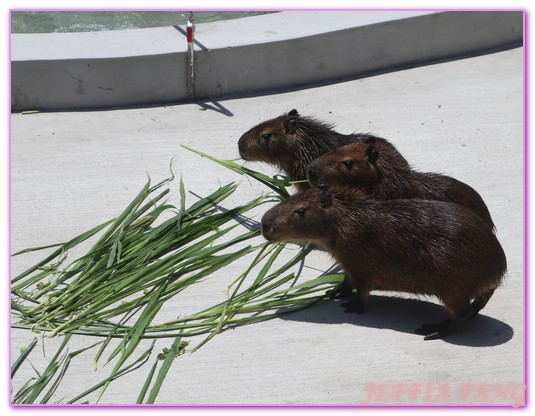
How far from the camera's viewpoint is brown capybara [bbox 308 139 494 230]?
14.5 ft

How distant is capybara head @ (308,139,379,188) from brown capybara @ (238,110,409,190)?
287 millimetres

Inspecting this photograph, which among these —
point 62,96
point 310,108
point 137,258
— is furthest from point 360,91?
point 137,258

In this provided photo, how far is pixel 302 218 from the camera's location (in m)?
4.38

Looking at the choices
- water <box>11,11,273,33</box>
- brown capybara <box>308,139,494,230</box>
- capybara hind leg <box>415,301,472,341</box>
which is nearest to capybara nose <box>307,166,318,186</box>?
brown capybara <box>308,139,494,230</box>

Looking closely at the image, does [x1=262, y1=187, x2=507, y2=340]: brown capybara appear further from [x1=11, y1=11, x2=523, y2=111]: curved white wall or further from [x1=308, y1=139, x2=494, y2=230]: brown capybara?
[x1=11, y1=11, x2=523, y2=111]: curved white wall

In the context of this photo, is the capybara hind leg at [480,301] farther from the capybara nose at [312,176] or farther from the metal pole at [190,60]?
the metal pole at [190,60]

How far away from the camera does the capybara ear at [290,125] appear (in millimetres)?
5145

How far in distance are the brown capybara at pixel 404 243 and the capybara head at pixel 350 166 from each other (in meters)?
0.26

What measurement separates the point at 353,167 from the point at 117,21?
158 inches

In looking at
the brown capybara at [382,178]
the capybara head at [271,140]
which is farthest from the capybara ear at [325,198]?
the capybara head at [271,140]

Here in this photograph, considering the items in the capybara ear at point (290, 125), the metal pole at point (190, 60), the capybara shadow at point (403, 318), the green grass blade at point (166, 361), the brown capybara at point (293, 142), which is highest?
the metal pole at point (190, 60)

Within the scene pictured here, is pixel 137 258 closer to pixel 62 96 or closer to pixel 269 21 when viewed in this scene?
pixel 62 96

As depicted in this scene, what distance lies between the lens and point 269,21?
6.73 m

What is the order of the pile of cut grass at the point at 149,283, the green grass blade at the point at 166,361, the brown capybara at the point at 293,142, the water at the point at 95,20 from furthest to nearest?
the water at the point at 95,20 → the brown capybara at the point at 293,142 → the pile of cut grass at the point at 149,283 → the green grass blade at the point at 166,361
